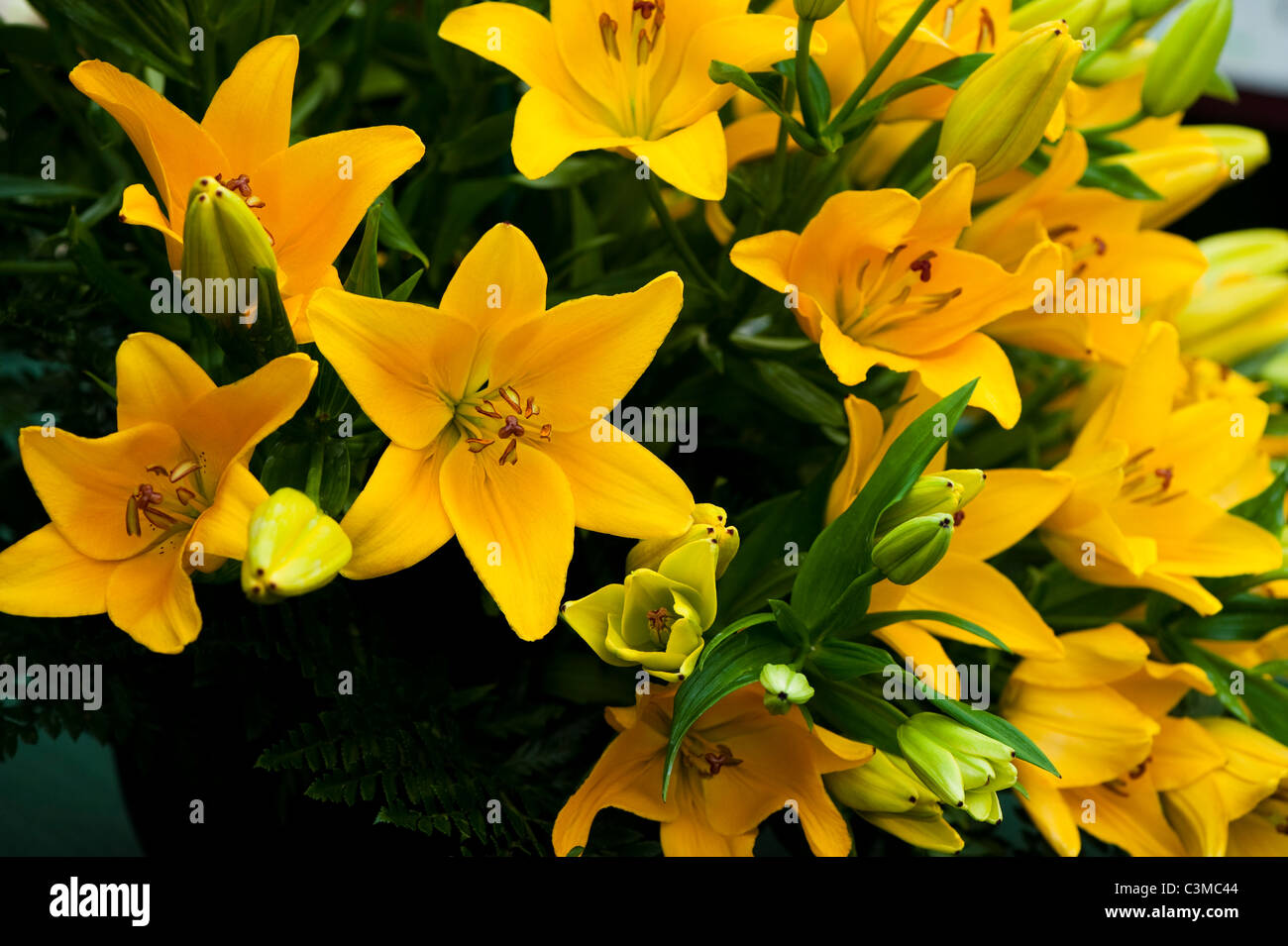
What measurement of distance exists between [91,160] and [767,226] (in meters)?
0.35

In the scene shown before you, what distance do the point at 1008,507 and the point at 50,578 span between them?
1.25 feet

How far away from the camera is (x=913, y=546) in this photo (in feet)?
1.28

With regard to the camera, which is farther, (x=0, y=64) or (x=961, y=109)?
(x=0, y=64)

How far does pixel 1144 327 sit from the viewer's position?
572mm

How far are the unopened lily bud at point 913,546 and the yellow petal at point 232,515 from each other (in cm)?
20

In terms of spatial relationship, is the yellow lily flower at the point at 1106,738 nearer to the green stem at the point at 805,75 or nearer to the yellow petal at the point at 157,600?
the green stem at the point at 805,75

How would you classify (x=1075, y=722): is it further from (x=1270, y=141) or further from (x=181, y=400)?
(x=1270, y=141)

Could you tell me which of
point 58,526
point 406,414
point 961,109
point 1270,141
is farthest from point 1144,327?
point 1270,141

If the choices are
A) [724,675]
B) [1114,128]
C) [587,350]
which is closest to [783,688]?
[724,675]

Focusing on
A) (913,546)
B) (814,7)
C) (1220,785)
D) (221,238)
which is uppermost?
(814,7)

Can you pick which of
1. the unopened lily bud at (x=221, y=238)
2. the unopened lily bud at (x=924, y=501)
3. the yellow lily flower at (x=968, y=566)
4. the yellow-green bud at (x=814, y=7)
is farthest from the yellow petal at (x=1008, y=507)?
the unopened lily bud at (x=221, y=238)

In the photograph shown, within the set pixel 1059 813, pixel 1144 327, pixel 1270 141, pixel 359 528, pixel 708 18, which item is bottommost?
pixel 1059 813

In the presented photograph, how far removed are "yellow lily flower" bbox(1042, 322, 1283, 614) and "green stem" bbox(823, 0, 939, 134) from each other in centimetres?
19

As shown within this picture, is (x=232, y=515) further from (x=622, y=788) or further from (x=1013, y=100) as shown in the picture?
(x=1013, y=100)
